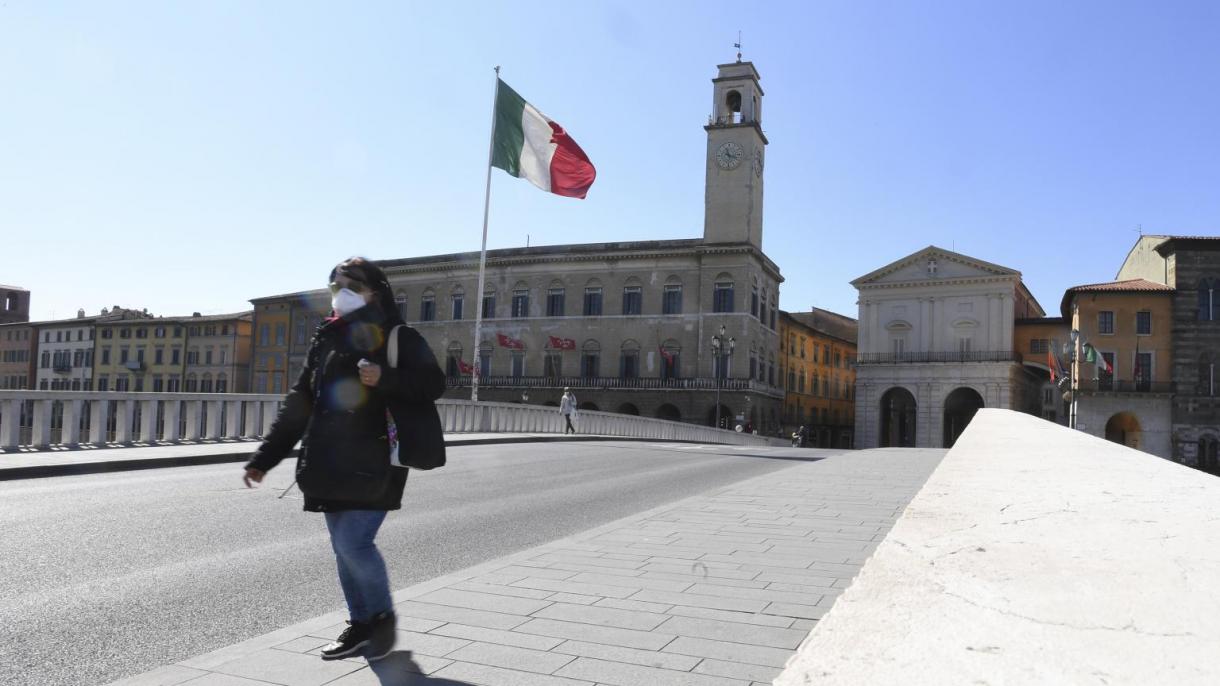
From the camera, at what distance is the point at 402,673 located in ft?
11.6

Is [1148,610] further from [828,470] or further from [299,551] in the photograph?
[828,470]

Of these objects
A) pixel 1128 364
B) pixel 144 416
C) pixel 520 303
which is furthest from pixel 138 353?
pixel 1128 364

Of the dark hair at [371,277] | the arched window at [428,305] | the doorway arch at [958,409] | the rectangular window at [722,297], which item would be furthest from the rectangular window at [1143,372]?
the dark hair at [371,277]

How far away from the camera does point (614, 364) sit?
207ft

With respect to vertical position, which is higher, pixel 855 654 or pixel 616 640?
pixel 855 654

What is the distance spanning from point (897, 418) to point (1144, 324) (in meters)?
20.9

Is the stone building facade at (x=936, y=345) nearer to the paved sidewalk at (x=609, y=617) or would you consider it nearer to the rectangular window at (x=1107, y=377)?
the rectangular window at (x=1107, y=377)

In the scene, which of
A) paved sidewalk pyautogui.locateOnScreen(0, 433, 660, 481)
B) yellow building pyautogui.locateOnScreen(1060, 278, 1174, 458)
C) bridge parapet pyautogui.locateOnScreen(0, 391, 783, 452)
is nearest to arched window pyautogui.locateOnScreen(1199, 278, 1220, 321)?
yellow building pyautogui.locateOnScreen(1060, 278, 1174, 458)

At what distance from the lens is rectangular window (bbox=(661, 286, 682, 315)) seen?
202 feet

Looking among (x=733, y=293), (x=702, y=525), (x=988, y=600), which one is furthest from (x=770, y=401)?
(x=988, y=600)

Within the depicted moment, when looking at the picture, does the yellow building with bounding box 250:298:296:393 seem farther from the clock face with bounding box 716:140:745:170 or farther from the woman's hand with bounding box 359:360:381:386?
the woman's hand with bounding box 359:360:381:386

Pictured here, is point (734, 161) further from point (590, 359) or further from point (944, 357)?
point (944, 357)

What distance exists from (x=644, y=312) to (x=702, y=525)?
55.2 meters

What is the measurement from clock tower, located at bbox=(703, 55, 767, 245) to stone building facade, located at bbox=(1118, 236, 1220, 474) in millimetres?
25279
